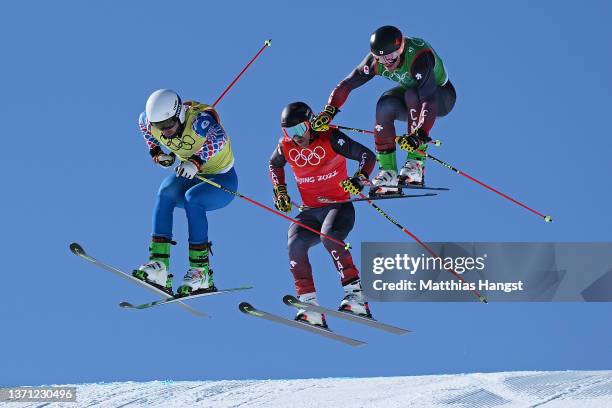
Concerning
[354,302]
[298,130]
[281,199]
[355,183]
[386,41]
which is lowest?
[354,302]

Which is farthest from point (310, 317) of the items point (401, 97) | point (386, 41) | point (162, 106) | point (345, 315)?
point (386, 41)

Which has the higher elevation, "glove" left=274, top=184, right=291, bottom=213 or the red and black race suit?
the red and black race suit

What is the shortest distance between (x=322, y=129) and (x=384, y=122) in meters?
0.52

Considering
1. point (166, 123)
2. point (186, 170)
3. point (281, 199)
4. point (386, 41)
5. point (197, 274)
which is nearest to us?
point (386, 41)

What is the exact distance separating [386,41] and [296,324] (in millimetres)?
2386

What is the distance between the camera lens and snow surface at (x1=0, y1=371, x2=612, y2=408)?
1498cm

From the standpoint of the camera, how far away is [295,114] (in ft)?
31.4

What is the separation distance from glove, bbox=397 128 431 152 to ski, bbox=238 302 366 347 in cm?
162

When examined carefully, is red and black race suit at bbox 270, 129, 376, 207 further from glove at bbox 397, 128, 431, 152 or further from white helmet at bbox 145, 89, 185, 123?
white helmet at bbox 145, 89, 185, 123

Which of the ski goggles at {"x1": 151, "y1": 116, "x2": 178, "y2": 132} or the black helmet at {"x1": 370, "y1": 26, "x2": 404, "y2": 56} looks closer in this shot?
the black helmet at {"x1": 370, "y1": 26, "x2": 404, "y2": 56}

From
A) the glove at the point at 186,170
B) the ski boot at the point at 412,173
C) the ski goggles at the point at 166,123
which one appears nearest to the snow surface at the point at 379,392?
the ski boot at the point at 412,173

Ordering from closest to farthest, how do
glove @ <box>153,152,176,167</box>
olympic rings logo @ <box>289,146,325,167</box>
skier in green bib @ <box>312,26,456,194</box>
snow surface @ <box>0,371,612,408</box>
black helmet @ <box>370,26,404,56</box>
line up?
black helmet @ <box>370,26,404,56</box> → skier in green bib @ <box>312,26,456,194</box> → olympic rings logo @ <box>289,146,325,167</box> → glove @ <box>153,152,176,167</box> → snow surface @ <box>0,371,612,408</box>

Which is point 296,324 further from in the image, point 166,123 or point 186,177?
point 166,123

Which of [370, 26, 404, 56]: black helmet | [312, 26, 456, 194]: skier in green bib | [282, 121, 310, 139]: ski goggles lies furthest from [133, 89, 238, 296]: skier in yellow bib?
[370, 26, 404, 56]: black helmet
